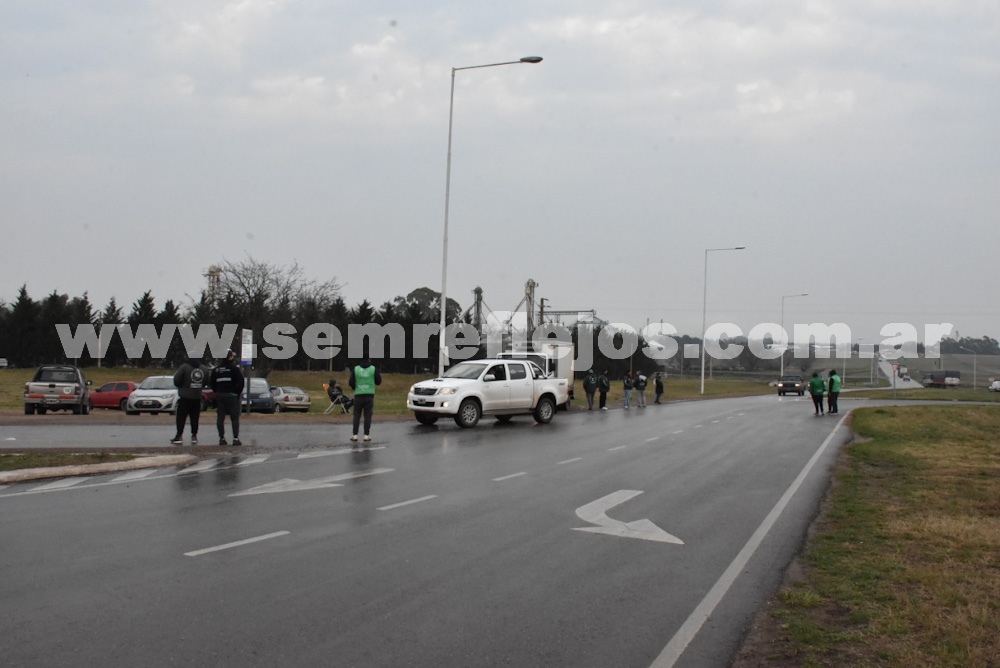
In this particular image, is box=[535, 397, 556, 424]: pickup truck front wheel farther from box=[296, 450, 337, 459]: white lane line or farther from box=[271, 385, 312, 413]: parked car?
box=[271, 385, 312, 413]: parked car

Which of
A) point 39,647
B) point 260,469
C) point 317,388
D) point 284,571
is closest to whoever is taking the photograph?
point 39,647

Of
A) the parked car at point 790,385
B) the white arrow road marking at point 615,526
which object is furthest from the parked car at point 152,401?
the parked car at point 790,385

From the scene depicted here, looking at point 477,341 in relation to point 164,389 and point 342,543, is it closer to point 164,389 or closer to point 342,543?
point 164,389

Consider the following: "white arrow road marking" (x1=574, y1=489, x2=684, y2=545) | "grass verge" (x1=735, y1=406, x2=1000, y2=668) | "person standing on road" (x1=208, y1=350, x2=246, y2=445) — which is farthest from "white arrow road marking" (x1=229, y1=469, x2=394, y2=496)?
"grass verge" (x1=735, y1=406, x2=1000, y2=668)

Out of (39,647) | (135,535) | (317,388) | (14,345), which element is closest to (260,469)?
(135,535)

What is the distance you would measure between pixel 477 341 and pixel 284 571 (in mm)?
64153

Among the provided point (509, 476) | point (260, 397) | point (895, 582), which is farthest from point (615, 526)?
point (260, 397)

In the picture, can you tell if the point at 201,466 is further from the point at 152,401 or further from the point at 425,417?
the point at 152,401

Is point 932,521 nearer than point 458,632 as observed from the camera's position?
Answer: No

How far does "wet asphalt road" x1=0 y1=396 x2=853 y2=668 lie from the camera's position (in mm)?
5141

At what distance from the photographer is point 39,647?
488 centimetres

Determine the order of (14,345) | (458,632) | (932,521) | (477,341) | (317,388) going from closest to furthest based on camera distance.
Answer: (458,632) → (932,521) → (317,388) → (477,341) → (14,345)

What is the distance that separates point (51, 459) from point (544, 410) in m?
A: 14.7

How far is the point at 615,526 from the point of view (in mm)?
9164
